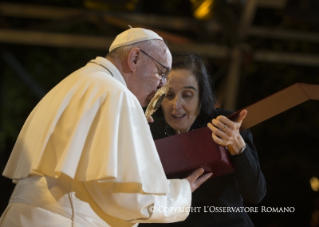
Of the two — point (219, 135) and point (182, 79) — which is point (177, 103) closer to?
point (182, 79)

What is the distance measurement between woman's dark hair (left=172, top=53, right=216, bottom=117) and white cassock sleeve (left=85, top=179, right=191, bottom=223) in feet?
3.12

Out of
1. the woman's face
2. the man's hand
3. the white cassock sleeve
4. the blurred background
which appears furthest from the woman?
the blurred background

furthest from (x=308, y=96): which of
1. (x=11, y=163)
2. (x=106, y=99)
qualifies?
(x=11, y=163)

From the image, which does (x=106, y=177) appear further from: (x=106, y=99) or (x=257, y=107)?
(x=257, y=107)

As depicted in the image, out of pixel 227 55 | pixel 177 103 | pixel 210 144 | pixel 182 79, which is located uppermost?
pixel 227 55

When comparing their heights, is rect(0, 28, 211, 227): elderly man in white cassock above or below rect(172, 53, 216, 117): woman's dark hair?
below

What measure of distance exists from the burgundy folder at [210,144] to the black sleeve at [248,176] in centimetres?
5

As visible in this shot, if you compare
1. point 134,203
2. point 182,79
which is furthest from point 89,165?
point 182,79

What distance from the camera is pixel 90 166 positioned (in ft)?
6.88

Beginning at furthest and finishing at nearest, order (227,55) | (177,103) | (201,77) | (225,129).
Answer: (227,55)
(201,77)
(177,103)
(225,129)

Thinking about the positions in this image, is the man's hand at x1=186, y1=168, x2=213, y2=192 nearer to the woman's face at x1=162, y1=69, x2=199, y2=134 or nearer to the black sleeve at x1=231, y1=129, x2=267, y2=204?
the black sleeve at x1=231, y1=129, x2=267, y2=204

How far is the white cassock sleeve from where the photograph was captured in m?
2.09

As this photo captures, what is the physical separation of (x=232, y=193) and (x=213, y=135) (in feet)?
1.81

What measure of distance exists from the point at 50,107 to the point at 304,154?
7212 millimetres
